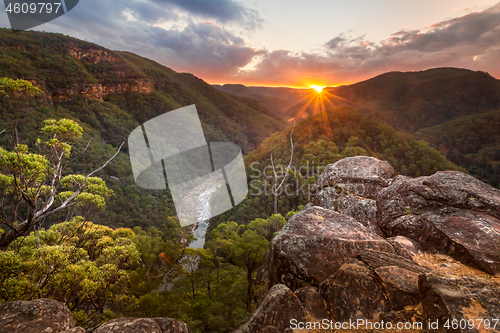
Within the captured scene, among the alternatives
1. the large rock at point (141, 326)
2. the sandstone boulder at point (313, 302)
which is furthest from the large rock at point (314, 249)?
the large rock at point (141, 326)

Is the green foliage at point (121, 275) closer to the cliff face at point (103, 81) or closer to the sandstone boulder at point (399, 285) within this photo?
the sandstone boulder at point (399, 285)

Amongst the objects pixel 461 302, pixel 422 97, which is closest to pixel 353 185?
pixel 461 302

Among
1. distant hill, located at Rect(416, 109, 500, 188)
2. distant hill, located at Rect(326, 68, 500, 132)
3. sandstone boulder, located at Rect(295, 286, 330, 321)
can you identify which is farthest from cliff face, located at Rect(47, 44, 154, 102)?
distant hill, located at Rect(416, 109, 500, 188)

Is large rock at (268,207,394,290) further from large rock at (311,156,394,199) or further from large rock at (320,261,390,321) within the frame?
large rock at (311,156,394,199)

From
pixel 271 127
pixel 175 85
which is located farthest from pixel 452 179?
pixel 175 85

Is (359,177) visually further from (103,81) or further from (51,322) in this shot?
(103,81)
